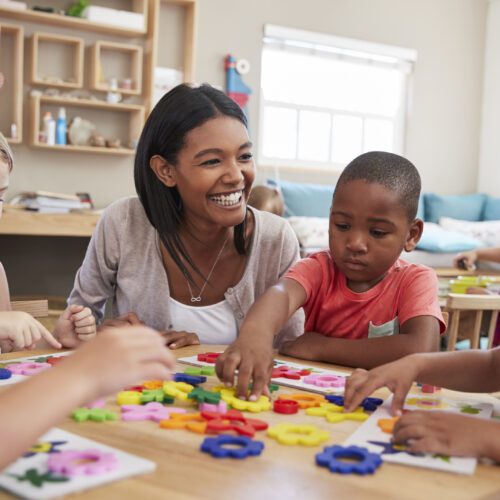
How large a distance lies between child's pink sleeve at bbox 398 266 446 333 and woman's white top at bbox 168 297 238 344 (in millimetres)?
435

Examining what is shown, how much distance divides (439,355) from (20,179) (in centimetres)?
399

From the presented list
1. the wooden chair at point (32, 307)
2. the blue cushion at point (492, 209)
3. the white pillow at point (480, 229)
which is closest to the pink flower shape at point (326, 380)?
the wooden chair at point (32, 307)

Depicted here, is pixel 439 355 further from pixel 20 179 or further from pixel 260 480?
pixel 20 179

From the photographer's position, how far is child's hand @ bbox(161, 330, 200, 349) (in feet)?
4.79

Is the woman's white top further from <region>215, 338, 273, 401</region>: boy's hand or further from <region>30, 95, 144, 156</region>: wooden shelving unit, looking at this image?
<region>30, 95, 144, 156</region>: wooden shelving unit

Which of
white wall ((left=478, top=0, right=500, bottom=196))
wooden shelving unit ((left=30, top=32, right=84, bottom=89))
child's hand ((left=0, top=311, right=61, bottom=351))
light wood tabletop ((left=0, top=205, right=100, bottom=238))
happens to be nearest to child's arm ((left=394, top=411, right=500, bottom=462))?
child's hand ((left=0, top=311, right=61, bottom=351))

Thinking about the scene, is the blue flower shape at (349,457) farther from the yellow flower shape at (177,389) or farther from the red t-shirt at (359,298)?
the red t-shirt at (359,298)

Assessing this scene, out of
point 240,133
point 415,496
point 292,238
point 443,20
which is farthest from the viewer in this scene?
point 443,20

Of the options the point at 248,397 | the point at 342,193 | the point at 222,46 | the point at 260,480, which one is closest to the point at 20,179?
the point at 222,46

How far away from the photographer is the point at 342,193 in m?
1.51

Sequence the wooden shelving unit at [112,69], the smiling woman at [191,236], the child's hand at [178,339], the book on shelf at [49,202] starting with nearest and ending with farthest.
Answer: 1. the child's hand at [178,339]
2. the smiling woman at [191,236]
3. the book on shelf at [49,202]
4. the wooden shelving unit at [112,69]

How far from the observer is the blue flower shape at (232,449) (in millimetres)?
757

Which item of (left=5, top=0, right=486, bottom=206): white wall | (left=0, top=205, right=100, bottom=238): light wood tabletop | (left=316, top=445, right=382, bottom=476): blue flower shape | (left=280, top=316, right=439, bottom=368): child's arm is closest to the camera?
(left=316, top=445, right=382, bottom=476): blue flower shape

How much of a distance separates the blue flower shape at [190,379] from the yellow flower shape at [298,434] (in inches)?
10.0
